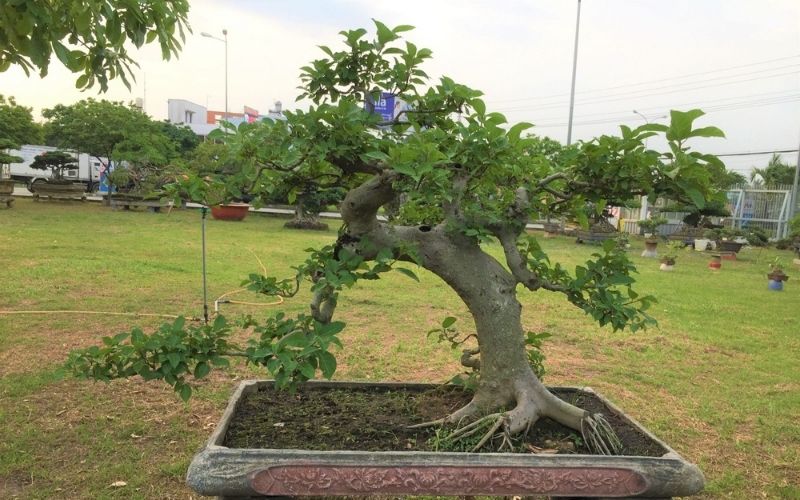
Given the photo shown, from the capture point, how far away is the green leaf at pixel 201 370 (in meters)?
1.88

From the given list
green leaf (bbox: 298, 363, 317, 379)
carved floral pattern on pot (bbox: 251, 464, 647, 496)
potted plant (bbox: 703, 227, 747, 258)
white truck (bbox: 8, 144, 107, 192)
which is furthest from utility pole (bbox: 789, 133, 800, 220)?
white truck (bbox: 8, 144, 107, 192)

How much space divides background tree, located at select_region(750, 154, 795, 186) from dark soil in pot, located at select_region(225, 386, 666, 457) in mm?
31389

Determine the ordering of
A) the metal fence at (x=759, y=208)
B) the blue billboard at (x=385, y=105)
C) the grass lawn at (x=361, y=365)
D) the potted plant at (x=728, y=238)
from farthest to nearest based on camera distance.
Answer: the metal fence at (x=759, y=208), the potted plant at (x=728, y=238), the grass lawn at (x=361, y=365), the blue billboard at (x=385, y=105)

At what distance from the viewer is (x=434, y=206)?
102 inches

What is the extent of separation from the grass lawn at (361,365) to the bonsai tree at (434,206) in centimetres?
124

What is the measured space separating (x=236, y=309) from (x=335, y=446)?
4.72 m

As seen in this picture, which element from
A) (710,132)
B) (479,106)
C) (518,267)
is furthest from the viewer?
(518,267)

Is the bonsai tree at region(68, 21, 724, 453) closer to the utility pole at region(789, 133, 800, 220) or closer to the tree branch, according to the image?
the tree branch

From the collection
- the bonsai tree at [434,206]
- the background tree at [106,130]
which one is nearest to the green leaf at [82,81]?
the bonsai tree at [434,206]

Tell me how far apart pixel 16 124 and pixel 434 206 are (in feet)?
79.4

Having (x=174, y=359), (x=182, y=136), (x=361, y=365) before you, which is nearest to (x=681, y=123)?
(x=174, y=359)

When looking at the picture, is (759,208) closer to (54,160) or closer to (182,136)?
(182,136)

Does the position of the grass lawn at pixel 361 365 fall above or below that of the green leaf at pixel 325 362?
below

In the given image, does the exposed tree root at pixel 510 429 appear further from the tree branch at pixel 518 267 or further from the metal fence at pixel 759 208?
the metal fence at pixel 759 208
